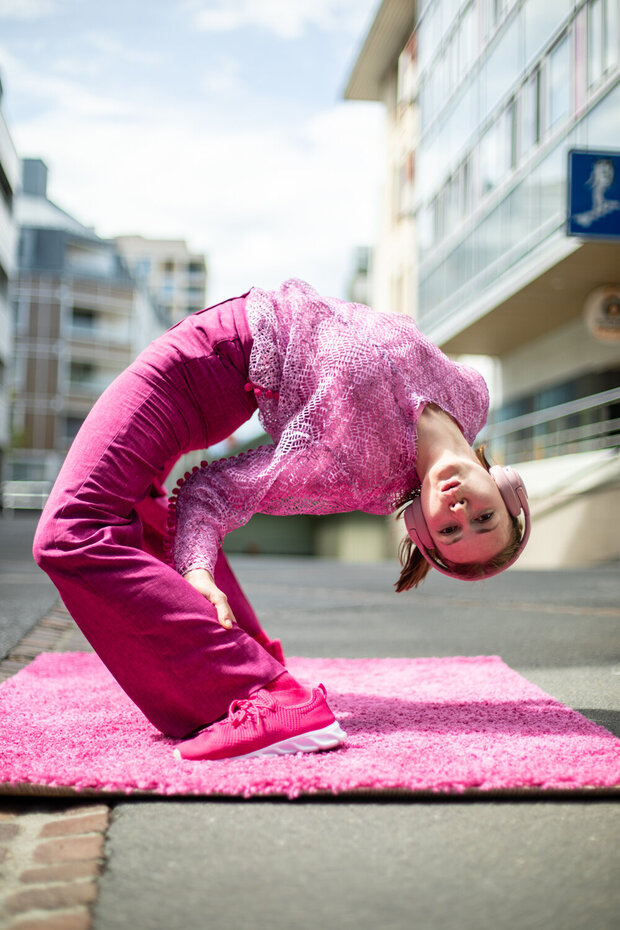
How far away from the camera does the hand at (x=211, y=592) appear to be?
7.41 feet

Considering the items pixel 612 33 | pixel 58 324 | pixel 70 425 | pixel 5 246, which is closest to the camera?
pixel 612 33

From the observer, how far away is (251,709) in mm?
2168

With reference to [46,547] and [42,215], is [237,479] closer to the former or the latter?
[46,547]

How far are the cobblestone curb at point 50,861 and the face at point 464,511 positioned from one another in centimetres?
107

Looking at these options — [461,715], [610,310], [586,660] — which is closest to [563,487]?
[610,310]

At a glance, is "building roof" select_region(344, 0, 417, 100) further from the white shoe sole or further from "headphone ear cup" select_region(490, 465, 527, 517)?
the white shoe sole

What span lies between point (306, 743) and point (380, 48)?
29.3m

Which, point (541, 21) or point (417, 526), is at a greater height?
point (541, 21)

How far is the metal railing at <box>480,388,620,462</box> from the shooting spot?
15430mm

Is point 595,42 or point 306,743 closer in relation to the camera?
point 306,743

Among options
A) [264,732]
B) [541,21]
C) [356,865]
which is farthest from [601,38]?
[356,865]

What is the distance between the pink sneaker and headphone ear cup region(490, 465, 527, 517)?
72cm

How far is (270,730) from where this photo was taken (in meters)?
2.14

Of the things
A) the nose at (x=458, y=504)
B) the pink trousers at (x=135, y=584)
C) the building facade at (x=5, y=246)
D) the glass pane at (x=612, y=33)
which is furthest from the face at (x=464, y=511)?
the building facade at (x=5, y=246)
